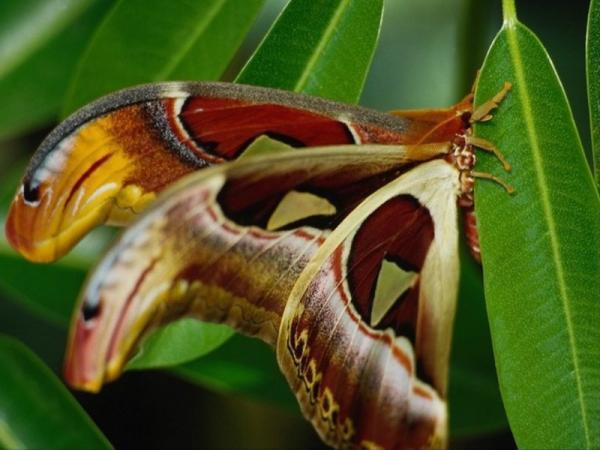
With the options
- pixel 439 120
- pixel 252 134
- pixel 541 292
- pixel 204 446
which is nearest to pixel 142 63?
pixel 252 134

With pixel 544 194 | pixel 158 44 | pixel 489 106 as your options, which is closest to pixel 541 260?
pixel 544 194

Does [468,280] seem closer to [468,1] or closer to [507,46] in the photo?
[468,1]

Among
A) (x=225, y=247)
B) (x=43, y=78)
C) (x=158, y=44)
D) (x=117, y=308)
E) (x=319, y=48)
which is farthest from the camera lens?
(x=43, y=78)

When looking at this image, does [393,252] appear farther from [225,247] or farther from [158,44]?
[158,44]

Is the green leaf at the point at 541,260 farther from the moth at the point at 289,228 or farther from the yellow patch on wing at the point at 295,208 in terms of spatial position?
the yellow patch on wing at the point at 295,208

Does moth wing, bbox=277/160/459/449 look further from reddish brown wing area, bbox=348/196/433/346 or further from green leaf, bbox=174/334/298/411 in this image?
green leaf, bbox=174/334/298/411

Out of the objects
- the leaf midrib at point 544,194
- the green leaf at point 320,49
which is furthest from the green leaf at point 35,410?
the leaf midrib at point 544,194
